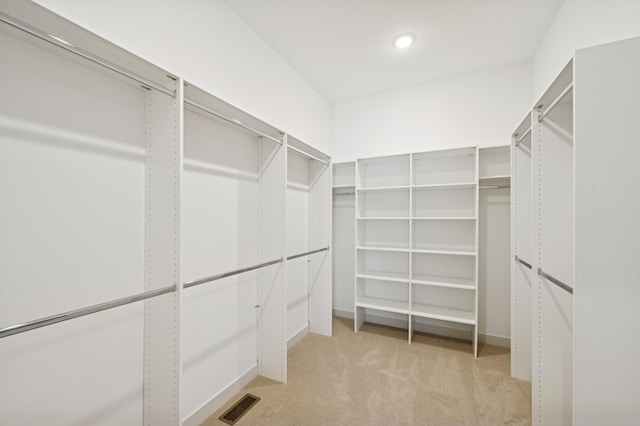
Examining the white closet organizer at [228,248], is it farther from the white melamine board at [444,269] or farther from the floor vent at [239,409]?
the white melamine board at [444,269]

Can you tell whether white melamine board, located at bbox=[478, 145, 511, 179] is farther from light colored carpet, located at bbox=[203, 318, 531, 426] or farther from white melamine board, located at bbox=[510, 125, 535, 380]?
light colored carpet, located at bbox=[203, 318, 531, 426]

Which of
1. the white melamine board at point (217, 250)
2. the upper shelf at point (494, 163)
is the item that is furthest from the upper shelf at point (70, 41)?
the upper shelf at point (494, 163)

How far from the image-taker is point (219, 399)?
1.82 meters

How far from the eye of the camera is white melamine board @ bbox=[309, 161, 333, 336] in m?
2.98

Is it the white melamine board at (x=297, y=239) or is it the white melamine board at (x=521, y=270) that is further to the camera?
the white melamine board at (x=297, y=239)

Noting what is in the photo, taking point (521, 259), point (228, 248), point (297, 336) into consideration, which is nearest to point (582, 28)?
point (521, 259)

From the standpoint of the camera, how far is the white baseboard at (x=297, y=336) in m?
2.70

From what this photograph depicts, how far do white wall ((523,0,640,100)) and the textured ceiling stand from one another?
0.40 feet

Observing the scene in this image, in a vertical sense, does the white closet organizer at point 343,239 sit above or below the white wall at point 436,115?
below

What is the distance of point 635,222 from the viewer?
979mm

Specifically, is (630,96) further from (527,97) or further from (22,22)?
(22,22)

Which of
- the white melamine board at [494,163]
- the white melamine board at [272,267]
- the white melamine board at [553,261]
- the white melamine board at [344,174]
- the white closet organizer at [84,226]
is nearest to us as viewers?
the white closet organizer at [84,226]

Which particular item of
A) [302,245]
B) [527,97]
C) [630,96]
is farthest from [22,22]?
[527,97]

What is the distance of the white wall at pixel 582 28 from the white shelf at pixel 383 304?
2.36m
